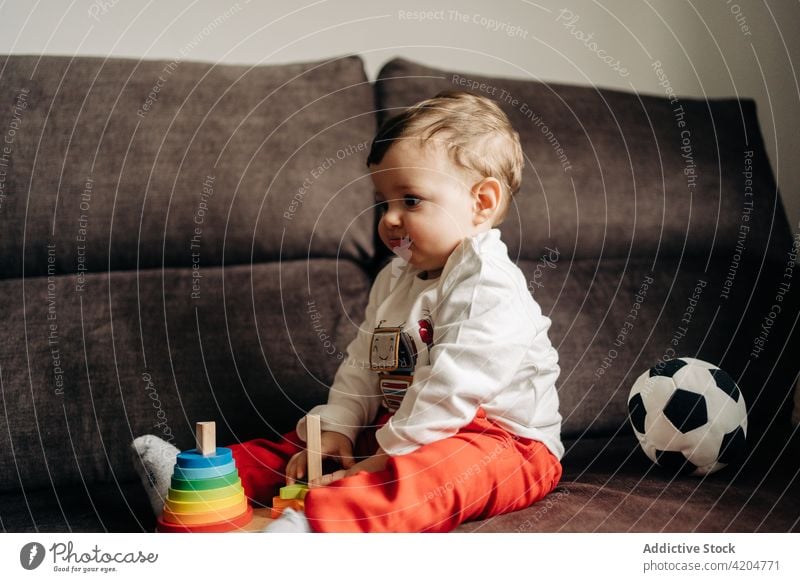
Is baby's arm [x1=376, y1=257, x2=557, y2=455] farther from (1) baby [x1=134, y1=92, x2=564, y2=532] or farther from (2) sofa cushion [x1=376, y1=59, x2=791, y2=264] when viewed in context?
(2) sofa cushion [x1=376, y1=59, x2=791, y2=264]

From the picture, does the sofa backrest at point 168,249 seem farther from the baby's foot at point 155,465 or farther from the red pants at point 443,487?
the red pants at point 443,487

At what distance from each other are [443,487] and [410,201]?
341 mm

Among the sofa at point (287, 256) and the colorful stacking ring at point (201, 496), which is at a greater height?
the sofa at point (287, 256)

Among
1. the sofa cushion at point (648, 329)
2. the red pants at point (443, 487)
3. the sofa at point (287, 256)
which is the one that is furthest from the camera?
the sofa cushion at point (648, 329)

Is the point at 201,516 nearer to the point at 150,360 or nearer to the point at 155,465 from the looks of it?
the point at 155,465

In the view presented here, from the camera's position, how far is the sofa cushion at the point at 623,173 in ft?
3.86

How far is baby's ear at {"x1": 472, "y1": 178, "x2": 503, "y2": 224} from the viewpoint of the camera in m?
0.92

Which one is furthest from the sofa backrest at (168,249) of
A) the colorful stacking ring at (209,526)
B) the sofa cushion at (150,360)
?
the colorful stacking ring at (209,526)

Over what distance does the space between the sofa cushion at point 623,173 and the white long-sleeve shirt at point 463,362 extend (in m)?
0.28

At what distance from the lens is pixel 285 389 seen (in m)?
1.04

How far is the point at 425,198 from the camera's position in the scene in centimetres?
90

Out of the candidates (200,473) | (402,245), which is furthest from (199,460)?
(402,245)

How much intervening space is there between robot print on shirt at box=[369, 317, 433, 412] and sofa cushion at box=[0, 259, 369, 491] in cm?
13

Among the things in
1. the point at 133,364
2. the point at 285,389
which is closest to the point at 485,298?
the point at 285,389
